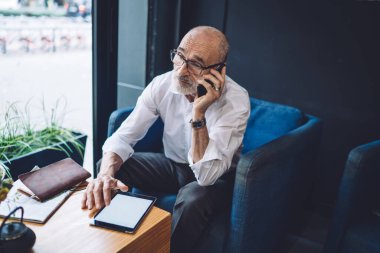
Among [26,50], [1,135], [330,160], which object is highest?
[26,50]

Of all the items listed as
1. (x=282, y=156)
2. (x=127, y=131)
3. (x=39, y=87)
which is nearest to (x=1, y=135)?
(x=39, y=87)

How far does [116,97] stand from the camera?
2.53 meters

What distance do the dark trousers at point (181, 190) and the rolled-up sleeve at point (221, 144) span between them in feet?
0.27

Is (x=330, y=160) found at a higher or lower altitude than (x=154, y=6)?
lower

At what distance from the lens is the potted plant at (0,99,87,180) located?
193 cm

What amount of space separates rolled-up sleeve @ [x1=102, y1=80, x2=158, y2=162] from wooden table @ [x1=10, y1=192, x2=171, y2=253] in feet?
1.43

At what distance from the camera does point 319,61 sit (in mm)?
2311

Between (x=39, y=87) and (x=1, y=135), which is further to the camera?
(x=39, y=87)

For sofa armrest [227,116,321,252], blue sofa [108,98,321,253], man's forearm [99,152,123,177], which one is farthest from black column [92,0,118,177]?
sofa armrest [227,116,321,252]

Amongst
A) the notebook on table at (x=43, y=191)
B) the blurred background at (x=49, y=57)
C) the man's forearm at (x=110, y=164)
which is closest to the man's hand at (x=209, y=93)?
the man's forearm at (x=110, y=164)

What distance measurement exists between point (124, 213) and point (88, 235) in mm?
147

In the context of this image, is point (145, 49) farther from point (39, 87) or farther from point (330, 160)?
point (330, 160)

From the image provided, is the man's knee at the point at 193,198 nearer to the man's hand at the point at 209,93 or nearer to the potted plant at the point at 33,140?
the man's hand at the point at 209,93

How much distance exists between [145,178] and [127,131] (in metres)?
0.26
